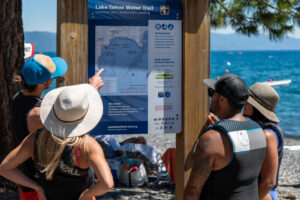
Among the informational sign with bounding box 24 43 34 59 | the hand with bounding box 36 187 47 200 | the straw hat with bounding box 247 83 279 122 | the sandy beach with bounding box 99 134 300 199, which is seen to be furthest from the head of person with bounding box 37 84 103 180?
the informational sign with bounding box 24 43 34 59

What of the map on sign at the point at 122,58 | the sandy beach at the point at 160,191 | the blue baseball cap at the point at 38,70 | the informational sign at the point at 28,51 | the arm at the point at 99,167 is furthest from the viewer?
the informational sign at the point at 28,51

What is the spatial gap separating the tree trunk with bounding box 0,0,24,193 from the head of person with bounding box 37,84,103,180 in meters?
3.65

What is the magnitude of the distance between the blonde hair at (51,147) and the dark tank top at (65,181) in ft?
0.10

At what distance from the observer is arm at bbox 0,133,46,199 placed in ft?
8.44

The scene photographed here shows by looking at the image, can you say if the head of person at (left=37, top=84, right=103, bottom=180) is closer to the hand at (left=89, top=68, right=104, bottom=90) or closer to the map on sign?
the hand at (left=89, top=68, right=104, bottom=90)

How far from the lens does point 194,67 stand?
3.98 m

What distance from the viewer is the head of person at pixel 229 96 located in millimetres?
2682

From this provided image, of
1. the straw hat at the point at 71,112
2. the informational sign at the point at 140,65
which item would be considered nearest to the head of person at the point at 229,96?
the straw hat at the point at 71,112

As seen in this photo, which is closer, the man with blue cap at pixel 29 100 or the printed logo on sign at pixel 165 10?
the man with blue cap at pixel 29 100

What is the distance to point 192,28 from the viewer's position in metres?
3.96

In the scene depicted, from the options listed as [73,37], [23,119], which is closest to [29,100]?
[23,119]

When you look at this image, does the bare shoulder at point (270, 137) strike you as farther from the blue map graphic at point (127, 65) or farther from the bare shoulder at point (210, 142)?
the blue map graphic at point (127, 65)

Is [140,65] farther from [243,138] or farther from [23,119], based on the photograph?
[243,138]

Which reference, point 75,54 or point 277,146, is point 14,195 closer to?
point 75,54
